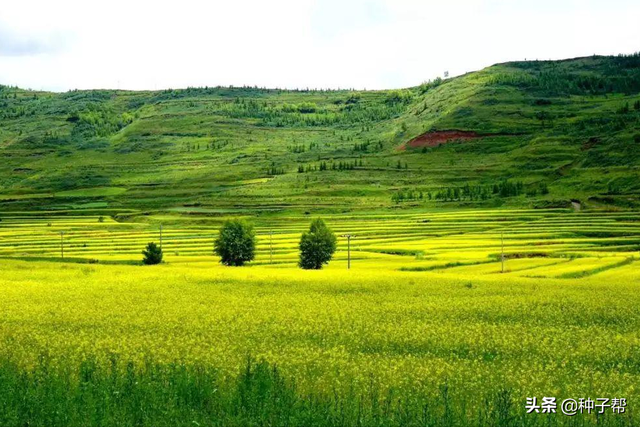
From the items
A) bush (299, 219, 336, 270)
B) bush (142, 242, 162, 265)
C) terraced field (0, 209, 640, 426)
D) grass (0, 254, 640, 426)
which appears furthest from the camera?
bush (299, 219, 336, 270)

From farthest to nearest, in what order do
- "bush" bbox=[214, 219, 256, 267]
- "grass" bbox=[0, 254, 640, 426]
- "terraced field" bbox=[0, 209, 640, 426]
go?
"bush" bbox=[214, 219, 256, 267] → "terraced field" bbox=[0, 209, 640, 426] → "grass" bbox=[0, 254, 640, 426]

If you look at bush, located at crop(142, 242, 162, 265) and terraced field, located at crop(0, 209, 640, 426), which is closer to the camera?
terraced field, located at crop(0, 209, 640, 426)

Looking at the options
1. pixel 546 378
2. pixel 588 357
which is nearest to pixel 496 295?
pixel 588 357

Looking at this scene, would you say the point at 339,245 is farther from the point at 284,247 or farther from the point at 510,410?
the point at 510,410

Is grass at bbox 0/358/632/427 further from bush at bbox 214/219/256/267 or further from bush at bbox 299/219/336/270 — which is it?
bush at bbox 214/219/256/267

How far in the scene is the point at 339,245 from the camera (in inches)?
4651

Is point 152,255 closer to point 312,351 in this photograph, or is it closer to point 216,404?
point 312,351

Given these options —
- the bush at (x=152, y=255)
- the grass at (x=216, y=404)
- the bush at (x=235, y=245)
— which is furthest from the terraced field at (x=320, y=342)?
the bush at (x=235, y=245)

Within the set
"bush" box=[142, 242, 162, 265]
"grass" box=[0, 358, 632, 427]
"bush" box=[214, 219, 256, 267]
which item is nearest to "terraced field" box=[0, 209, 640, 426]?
"grass" box=[0, 358, 632, 427]

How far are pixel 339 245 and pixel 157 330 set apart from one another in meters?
82.2

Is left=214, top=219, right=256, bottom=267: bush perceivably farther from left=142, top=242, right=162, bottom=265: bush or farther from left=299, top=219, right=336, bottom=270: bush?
left=142, top=242, right=162, bottom=265: bush

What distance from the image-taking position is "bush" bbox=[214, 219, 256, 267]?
9919 cm

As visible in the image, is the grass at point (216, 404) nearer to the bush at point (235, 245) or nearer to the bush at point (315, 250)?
the bush at point (315, 250)

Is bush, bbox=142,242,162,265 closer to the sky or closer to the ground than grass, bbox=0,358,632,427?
closer to the ground
